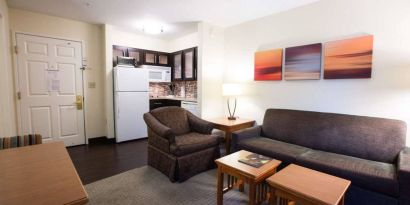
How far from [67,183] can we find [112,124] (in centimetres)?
338

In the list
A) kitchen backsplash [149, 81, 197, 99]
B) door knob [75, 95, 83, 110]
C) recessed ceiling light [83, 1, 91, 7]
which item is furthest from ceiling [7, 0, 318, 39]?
kitchen backsplash [149, 81, 197, 99]

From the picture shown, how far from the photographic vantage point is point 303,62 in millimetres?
2826

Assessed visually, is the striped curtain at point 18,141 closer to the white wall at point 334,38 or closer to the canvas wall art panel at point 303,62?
the white wall at point 334,38

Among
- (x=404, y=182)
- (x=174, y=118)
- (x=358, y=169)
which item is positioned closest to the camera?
(x=404, y=182)

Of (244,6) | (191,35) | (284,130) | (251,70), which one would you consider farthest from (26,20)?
(284,130)

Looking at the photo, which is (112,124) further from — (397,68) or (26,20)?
(397,68)

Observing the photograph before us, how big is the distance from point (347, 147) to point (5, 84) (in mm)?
4494

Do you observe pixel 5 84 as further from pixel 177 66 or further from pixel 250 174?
pixel 250 174

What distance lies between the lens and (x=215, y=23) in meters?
3.71

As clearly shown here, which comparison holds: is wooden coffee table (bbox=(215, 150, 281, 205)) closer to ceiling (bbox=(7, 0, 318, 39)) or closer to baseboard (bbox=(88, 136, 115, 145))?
ceiling (bbox=(7, 0, 318, 39))

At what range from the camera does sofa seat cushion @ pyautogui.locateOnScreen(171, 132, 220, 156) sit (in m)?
2.39

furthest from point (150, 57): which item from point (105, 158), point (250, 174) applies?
point (250, 174)

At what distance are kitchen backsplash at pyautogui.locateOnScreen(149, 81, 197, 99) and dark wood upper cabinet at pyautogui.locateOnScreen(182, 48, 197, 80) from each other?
0.30 meters

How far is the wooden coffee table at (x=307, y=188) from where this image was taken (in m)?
1.32
